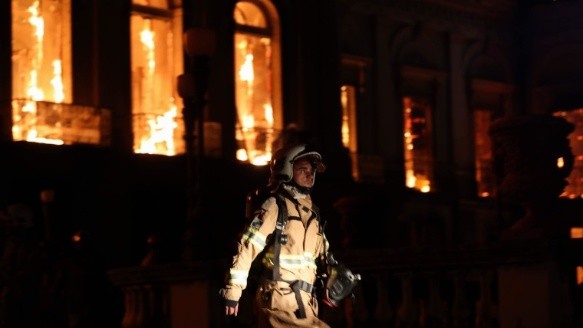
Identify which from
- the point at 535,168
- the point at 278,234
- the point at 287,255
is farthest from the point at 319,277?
the point at 535,168

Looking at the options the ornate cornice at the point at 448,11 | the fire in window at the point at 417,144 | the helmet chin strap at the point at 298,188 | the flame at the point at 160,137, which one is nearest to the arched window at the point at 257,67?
the flame at the point at 160,137

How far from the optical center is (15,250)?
21.7 meters

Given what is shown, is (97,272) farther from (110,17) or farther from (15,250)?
(110,17)

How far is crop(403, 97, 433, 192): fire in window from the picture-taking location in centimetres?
4291

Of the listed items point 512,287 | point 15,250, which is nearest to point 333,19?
point 15,250

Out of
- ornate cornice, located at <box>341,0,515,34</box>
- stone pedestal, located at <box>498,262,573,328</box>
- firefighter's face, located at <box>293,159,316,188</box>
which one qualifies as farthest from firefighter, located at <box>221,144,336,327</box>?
ornate cornice, located at <box>341,0,515,34</box>

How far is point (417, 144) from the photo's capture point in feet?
143

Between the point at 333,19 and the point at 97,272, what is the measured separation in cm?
1621

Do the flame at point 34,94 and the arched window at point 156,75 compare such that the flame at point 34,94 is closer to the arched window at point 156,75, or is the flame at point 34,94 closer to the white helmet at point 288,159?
the arched window at point 156,75

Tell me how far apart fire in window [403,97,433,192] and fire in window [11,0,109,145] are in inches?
493

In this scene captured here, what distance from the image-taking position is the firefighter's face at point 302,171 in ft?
40.0

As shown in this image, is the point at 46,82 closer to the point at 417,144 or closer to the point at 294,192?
the point at 417,144

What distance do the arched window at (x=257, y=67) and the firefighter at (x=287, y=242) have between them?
23.7m

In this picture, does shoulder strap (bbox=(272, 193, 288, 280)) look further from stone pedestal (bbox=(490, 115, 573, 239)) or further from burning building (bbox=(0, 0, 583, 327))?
stone pedestal (bbox=(490, 115, 573, 239))
